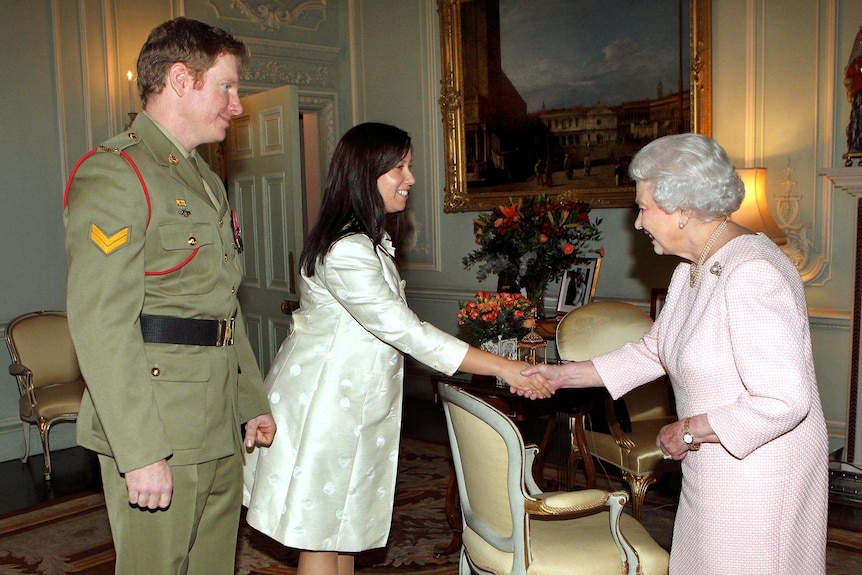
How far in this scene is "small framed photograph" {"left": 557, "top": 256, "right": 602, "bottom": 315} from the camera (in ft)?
17.4

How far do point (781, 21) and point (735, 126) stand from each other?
625mm

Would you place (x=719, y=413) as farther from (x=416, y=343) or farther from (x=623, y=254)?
(x=623, y=254)

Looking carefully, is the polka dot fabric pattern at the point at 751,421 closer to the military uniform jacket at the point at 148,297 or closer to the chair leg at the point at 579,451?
the military uniform jacket at the point at 148,297

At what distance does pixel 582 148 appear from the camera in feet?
18.5

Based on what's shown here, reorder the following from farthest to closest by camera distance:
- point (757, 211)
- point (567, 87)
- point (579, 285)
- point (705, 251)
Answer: point (567, 87) → point (579, 285) → point (757, 211) → point (705, 251)

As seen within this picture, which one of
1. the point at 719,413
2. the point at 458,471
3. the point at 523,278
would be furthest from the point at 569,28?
the point at 719,413

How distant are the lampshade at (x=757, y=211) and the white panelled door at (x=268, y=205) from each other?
8.67ft

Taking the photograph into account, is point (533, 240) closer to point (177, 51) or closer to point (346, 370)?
point (346, 370)

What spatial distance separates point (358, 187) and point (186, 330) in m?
0.80

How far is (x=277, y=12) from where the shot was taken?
6.62m

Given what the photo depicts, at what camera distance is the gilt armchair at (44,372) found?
4832 mm

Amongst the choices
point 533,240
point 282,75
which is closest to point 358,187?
point 533,240

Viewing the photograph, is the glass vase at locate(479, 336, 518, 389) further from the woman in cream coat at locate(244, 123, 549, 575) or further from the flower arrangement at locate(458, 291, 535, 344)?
the woman in cream coat at locate(244, 123, 549, 575)

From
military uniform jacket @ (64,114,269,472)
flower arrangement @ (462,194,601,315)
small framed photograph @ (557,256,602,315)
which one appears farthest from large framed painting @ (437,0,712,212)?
military uniform jacket @ (64,114,269,472)
